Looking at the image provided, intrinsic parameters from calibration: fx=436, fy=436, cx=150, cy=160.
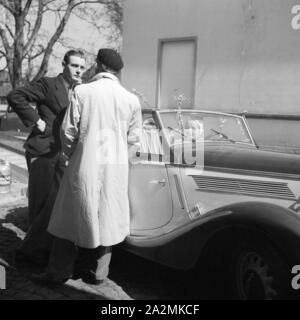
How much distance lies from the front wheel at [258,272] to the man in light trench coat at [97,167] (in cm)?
87

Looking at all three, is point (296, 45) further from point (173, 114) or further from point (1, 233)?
point (1, 233)

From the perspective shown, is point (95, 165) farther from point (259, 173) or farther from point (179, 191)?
point (259, 173)

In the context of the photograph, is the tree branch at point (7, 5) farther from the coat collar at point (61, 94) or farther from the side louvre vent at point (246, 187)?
the side louvre vent at point (246, 187)

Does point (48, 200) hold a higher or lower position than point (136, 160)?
lower

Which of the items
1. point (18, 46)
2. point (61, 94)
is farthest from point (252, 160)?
point (18, 46)

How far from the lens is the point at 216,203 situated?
323cm

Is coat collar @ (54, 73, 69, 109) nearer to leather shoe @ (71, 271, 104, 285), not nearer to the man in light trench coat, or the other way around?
the man in light trench coat

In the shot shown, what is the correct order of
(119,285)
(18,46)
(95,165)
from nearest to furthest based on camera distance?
(95,165) < (119,285) < (18,46)

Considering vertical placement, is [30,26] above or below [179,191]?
above

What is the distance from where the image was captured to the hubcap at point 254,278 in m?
2.66

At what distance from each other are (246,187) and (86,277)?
1.47 metres

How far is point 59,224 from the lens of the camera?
3176mm
